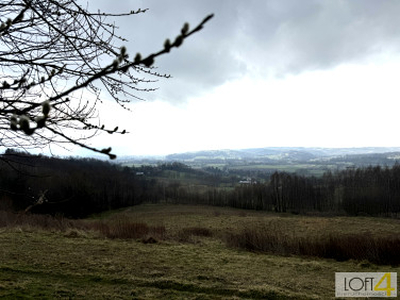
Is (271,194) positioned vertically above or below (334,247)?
below

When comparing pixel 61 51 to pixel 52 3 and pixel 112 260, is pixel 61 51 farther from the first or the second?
pixel 112 260

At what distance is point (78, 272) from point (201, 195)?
5253cm

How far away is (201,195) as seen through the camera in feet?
191

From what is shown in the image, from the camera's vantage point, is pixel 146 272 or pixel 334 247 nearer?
pixel 146 272

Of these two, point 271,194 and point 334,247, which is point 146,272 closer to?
point 334,247
